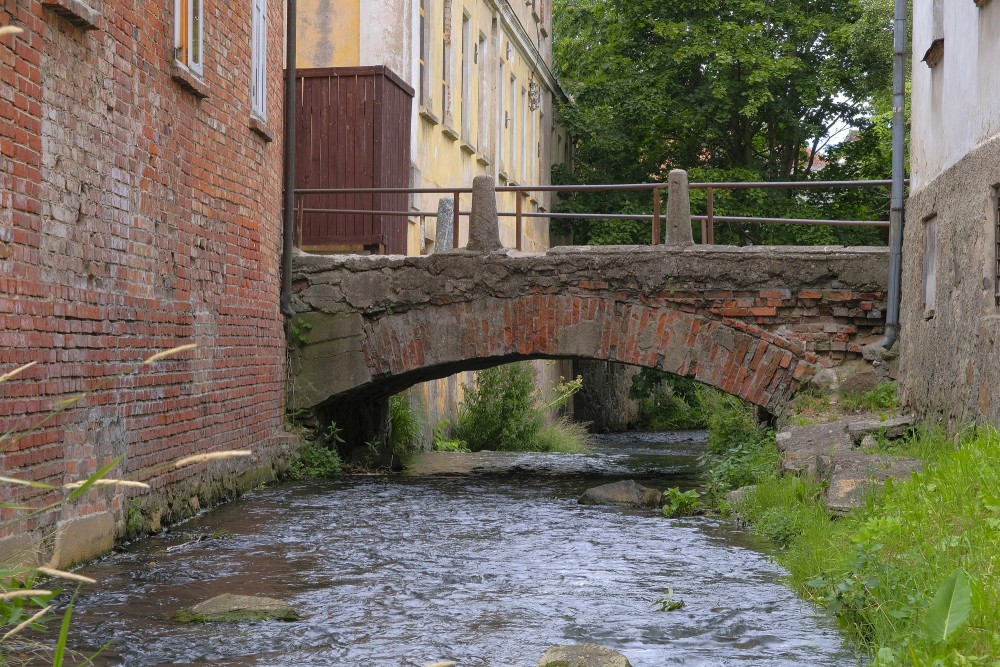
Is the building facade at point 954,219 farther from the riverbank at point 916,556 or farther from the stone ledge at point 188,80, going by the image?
the stone ledge at point 188,80

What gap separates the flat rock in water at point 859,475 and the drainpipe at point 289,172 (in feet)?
20.0

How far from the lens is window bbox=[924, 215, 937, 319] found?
9.34 metres

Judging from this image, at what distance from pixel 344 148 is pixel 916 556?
10.2m

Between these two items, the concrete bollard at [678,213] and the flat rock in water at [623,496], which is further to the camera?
the concrete bollard at [678,213]

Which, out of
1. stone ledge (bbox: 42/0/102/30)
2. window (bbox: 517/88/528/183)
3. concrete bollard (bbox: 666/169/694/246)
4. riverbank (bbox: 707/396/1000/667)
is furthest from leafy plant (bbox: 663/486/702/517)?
window (bbox: 517/88/528/183)

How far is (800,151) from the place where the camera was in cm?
2841

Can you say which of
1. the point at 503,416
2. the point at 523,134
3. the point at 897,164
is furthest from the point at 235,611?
the point at 523,134

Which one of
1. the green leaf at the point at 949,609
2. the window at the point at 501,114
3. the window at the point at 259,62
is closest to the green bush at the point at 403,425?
the window at the point at 259,62

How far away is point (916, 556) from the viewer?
4.83 metres

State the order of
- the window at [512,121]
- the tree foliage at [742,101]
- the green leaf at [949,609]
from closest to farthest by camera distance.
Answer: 1. the green leaf at [949,609]
2. the tree foliage at [742,101]
3. the window at [512,121]

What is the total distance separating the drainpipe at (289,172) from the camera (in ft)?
38.4

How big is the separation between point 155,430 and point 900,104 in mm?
7114

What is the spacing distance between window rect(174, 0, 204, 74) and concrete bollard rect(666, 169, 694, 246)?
4769mm

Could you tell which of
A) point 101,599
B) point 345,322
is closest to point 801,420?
point 345,322
